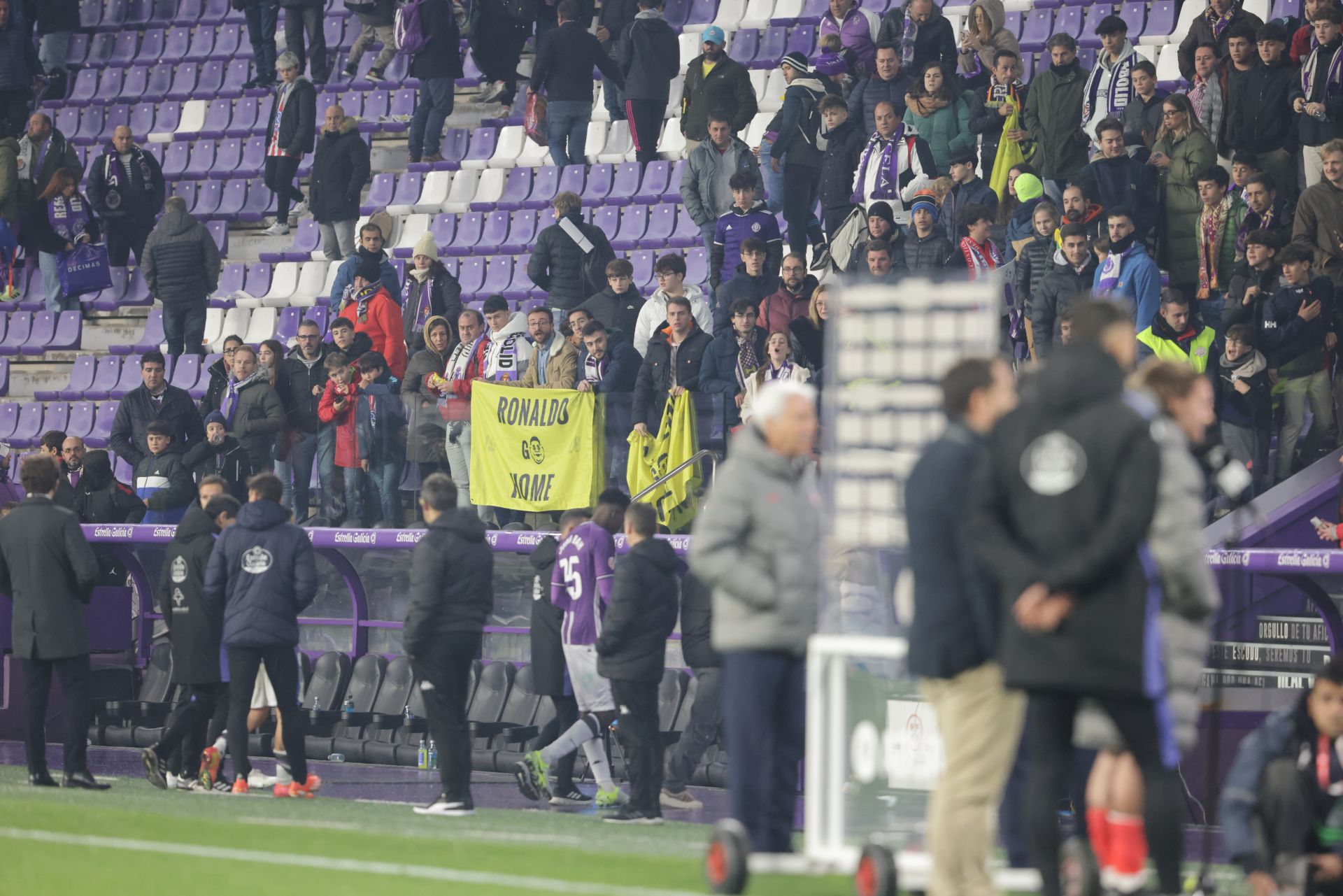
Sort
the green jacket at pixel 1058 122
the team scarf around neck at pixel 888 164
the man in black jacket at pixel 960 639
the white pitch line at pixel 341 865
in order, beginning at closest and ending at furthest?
the man in black jacket at pixel 960 639 < the white pitch line at pixel 341 865 < the green jacket at pixel 1058 122 < the team scarf around neck at pixel 888 164

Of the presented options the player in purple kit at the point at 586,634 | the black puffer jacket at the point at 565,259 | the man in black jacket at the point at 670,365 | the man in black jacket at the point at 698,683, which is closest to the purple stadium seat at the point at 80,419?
the black puffer jacket at the point at 565,259

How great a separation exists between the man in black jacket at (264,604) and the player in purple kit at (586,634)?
4.70 feet

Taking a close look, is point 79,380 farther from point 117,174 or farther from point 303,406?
point 303,406

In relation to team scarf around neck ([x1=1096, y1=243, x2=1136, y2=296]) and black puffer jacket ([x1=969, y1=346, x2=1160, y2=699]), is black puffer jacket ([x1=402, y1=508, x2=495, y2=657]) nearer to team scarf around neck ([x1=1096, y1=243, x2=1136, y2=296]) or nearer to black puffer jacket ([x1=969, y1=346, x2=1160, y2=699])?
team scarf around neck ([x1=1096, y1=243, x2=1136, y2=296])

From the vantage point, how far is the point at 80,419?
2302cm

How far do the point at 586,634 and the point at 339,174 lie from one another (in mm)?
10407

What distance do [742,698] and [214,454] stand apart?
11135 mm

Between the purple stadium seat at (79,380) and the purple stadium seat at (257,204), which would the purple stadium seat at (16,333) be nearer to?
the purple stadium seat at (79,380)

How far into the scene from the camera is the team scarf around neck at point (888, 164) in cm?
1748

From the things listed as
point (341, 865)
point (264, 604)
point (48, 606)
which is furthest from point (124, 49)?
point (341, 865)

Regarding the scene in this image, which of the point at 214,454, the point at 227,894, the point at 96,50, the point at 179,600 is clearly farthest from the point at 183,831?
the point at 96,50

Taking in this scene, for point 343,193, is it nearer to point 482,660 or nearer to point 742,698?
point 482,660

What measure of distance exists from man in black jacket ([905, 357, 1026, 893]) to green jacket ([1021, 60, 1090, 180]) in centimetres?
1011

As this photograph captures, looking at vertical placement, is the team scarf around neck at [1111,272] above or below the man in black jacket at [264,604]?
above
